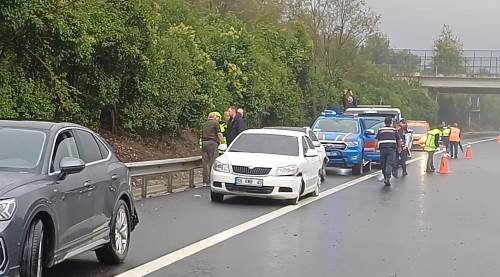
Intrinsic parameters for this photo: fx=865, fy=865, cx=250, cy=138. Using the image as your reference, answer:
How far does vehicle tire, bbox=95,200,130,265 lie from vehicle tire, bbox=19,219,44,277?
2102 millimetres

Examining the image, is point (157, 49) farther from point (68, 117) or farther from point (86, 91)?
point (68, 117)

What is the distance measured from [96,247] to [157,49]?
16420 mm

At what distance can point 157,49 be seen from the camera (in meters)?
25.1

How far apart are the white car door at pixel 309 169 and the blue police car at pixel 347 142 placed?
8584 millimetres

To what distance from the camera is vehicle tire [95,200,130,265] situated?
31.9 ft

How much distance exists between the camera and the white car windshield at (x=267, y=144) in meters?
18.1

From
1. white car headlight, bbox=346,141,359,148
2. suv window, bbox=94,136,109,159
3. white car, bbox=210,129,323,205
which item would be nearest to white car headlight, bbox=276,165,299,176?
white car, bbox=210,129,323,205

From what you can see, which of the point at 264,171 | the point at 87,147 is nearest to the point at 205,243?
the point at 87,147

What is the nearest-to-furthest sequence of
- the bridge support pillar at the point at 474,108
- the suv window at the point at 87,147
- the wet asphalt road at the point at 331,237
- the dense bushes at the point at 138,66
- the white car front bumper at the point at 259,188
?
the suv window at the point at 87,147 → the wet asphalt road at the point at 331,237 → the white car front bumper at the point at 259,188 → the dense bushes at the point at 138,66 → the bridge support pillar at the point at 474,108

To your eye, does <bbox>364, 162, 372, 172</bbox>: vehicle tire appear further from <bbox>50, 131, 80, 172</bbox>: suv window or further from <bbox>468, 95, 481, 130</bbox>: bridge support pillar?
<bbox>468, 95, 481, 130</bbox>: bridge support pillar

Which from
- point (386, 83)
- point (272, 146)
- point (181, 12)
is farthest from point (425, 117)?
point (272, 146)

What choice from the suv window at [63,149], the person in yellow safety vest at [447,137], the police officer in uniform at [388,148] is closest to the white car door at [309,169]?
the police officer in uniform at [388,148]

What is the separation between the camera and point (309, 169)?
59.7 ft

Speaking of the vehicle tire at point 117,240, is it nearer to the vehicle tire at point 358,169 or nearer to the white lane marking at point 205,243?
the white lane marking at point 205,243
